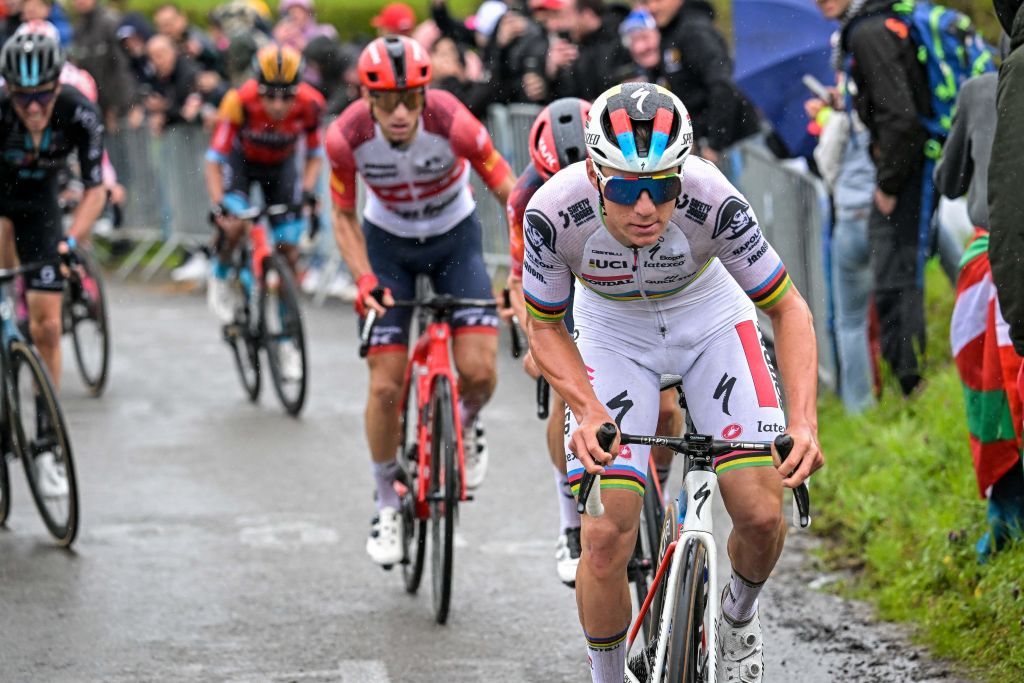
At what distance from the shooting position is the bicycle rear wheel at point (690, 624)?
170 inches

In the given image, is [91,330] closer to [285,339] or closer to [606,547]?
[285,339]

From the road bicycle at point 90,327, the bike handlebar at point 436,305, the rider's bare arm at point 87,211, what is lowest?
the road bicycle at point 90,327

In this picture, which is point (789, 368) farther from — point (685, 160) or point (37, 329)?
point (37, 329)

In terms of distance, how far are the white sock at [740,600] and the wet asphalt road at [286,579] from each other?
802 mm

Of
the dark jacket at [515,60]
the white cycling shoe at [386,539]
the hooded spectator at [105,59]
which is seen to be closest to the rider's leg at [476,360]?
the white cycling shoe at [386,539]

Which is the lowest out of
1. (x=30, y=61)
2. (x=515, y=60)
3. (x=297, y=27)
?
(x=297, y=27)

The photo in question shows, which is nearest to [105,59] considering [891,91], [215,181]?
[215,181]

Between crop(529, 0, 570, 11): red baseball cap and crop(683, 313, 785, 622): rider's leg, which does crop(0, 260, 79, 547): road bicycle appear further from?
A: crop(529, 0, 570, 11): red baseball cap

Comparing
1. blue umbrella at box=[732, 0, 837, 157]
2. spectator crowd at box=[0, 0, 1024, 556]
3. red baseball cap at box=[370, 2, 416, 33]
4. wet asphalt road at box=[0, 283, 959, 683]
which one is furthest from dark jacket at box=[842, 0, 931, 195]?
red baseball cap at box=[370, 2, 416, 33]

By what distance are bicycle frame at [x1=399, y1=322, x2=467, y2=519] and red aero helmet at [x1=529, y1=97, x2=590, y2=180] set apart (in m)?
1.10

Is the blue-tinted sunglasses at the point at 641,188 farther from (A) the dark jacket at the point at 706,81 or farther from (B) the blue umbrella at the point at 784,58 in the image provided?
(A) the dark jacket at the point at 706,81

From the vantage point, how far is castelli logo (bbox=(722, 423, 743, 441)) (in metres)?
4.91

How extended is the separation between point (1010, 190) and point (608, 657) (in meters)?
1.87

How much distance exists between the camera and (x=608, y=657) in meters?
4.93
